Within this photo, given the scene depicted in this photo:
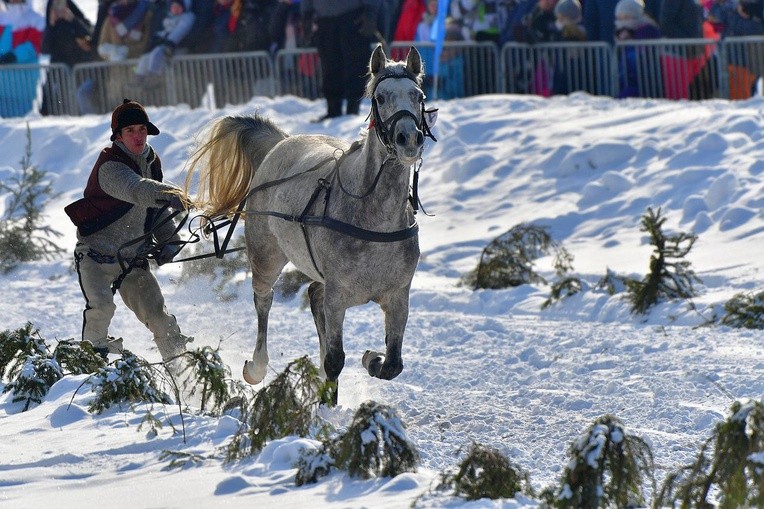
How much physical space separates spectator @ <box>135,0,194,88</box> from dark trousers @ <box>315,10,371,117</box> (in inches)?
93.3

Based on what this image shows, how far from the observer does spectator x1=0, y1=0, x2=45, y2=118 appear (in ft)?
59.6

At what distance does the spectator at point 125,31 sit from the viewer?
17.1 m

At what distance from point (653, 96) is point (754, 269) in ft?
18.4

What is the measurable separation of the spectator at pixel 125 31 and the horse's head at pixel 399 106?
11330 mm

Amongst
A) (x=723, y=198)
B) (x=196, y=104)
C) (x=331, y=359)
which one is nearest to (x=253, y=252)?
(x=331, y=359)

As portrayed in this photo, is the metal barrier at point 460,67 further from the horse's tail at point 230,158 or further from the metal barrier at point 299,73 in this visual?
the horse's tail at point 230,158

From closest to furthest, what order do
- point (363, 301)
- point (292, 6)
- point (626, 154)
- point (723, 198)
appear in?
point (363, 301) < point (723, 198) < point (626, 154) < point (292, 6)

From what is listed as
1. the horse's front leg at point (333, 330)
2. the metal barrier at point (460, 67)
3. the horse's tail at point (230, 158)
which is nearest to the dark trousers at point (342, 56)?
the metal barrier at point (460, 67)

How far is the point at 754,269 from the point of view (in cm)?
995

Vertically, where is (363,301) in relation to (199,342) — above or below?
above

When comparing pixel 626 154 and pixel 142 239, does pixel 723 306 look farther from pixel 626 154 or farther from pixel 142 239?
pixel 626 154

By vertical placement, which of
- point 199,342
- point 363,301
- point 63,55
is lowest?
point 199,342

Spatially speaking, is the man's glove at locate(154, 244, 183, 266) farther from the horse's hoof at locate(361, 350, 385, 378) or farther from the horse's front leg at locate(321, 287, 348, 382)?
the horse's hoof at locate(361, 350, 385, 378)

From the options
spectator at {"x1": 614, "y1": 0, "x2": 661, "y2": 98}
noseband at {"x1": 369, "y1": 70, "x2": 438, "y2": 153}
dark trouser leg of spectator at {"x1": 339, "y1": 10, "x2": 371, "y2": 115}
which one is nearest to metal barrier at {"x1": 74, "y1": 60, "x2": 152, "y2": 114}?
dark trouser leg of spectator at {"x1": 339, "y1": 10, "x2": 371, "y2": 115}
